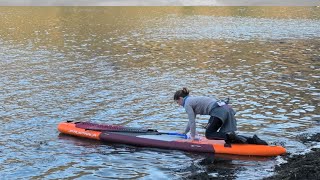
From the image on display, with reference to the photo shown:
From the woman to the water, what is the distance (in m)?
0.81

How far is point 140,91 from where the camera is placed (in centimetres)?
2622

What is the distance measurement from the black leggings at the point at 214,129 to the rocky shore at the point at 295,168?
977mm

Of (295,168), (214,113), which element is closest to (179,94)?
(214,113)

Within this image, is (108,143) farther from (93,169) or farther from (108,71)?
(108,71)

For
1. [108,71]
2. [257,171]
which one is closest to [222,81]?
[108,71]

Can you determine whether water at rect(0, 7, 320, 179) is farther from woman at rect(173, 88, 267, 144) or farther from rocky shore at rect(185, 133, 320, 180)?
woman at rect(173, 88, 267, 144)

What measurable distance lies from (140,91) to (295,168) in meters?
13.8

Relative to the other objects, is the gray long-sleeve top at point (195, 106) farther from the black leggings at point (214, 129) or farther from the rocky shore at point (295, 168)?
the rocky shore at point (295, 168)

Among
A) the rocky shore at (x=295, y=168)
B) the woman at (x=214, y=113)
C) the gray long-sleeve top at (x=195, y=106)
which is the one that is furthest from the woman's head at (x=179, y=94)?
the rocky shore at (x=295, y=168)

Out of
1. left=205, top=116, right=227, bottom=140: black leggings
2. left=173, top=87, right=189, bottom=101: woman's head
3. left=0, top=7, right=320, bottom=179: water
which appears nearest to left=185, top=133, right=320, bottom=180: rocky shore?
left=0, top=7, right=320, bottom=179: water

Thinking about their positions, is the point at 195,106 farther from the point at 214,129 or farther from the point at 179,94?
the point at 214,129

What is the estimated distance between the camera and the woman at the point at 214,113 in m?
15.3

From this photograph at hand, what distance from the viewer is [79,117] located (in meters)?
21.1

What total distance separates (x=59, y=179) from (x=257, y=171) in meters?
5.42
